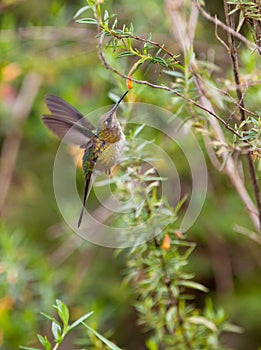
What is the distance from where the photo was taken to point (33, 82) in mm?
2877

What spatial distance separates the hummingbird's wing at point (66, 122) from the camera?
1.21 m

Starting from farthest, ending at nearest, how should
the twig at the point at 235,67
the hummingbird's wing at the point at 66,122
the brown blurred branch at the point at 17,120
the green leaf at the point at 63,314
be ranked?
the brown blurred branch at the point at 17,120, the hummingbird's wing at the point at 66,122, the green leaf at the point at 63,314, the twig at the point at 235,67

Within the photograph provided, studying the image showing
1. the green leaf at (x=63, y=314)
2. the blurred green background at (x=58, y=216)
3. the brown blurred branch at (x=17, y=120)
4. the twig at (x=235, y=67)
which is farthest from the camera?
the brown blurred branch at (x=17, y=120)

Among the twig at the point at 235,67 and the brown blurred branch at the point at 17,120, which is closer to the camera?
the twig at the point at 235,67

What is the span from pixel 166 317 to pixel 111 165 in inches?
14.5

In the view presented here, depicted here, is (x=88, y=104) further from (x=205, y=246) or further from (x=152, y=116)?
(x=205, y=246)

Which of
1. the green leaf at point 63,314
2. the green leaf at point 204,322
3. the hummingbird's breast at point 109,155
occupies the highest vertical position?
the hummingbird's breast at point 109,155

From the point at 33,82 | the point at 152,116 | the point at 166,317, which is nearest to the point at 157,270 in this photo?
the point at 166,317

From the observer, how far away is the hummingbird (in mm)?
1205

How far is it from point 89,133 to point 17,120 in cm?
164

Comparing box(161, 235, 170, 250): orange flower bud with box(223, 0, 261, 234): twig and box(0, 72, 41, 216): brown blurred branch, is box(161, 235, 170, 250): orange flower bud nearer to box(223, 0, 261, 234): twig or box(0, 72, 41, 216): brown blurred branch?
box(223, 0, 261, 234): twig

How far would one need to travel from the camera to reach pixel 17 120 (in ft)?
9.41

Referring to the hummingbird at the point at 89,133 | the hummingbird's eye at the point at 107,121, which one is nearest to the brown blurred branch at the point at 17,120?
the hummingbird at the point at 89,133

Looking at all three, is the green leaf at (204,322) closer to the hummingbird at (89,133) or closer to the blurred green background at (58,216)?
the hummingbird at (89,133)
